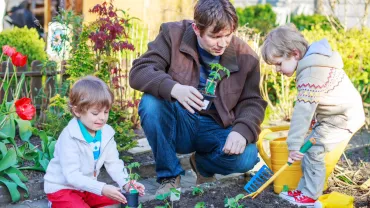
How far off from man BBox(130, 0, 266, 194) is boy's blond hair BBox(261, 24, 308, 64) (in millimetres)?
242

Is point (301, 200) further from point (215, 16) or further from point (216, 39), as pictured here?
point (215, 16)

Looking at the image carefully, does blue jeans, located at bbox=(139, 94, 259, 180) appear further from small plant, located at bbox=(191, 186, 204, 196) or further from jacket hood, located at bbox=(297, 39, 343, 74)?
jacket hood, located at bbox=(297, 39, 343, 74)

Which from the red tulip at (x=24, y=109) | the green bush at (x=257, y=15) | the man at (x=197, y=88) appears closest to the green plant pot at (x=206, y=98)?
the man at (x=197, y=88)

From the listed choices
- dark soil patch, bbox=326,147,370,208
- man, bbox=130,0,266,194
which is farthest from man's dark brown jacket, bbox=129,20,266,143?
dark soil patch, bbox=326,147,370,208

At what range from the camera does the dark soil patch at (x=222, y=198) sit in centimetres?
363

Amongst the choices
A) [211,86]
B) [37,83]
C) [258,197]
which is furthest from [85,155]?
[37,83]

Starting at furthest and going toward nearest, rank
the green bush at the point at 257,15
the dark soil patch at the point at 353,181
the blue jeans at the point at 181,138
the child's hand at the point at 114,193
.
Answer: the green bush at the point at 257,15 < the dark soil patch at the point at 353,181 < the blue jeans at the point at 181,138 < the child's hand at the point at 114,193

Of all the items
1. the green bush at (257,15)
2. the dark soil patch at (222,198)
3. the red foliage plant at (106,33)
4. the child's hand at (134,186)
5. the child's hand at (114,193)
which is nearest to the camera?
the child's hand at (114,193)

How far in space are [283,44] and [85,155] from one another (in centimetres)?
132

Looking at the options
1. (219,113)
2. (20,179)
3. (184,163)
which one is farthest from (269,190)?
(20,179)

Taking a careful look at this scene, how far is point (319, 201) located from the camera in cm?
360

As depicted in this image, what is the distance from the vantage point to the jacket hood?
3.69 metres

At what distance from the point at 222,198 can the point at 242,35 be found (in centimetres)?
297

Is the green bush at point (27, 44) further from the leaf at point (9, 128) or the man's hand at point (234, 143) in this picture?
the man's hand at point (234, 143)
